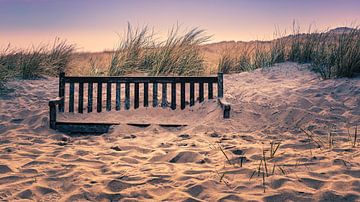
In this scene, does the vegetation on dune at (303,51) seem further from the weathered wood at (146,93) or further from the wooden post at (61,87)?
the wooden post at (61,87)

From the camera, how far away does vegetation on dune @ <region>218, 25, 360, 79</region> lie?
9.34m

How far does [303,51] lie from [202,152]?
7047 mm

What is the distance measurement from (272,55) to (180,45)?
2.58 m

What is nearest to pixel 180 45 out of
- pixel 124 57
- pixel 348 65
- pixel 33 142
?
pixel 124 57

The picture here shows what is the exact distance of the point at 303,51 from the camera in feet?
36.7

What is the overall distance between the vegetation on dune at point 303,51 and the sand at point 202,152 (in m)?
1.32

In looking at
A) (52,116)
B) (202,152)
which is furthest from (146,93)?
(202,152)

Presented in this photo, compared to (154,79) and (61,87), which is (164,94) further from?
(61,87)

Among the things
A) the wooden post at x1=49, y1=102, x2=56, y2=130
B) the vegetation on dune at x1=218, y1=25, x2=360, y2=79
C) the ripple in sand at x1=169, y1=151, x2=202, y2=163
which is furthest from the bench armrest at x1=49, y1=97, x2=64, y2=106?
the vegetation on dune at x1=218, y1=25, x2=360, y2=79

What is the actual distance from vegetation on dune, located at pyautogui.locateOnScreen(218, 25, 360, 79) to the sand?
1.32m

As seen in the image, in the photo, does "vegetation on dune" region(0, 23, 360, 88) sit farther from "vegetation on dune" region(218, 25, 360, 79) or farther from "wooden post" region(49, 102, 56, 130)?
"wooden post" region(49, 102, 56, 130)

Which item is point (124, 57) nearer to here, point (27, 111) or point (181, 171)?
point (27, 111)

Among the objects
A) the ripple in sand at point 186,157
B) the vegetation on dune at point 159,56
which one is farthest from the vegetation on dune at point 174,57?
the ripple in sand at point 186,157

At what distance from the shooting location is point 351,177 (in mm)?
3834
